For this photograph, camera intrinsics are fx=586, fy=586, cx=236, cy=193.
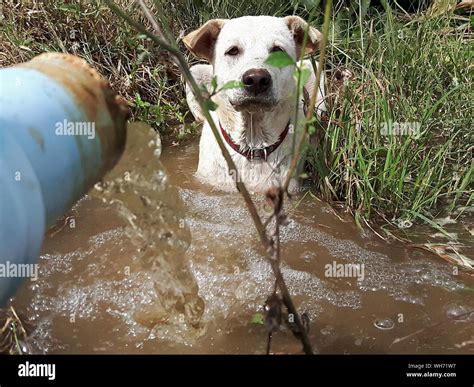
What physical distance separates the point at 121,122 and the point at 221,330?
1.26 metres

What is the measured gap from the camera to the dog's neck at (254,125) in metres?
4.06

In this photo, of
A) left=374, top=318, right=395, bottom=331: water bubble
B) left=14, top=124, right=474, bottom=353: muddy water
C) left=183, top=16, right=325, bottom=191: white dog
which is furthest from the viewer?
left=183, top=16, right=325, bottom=191: white dog

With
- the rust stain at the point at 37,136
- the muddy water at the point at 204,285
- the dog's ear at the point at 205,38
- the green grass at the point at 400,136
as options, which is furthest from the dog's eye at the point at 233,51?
the rust stain at the point at 37,136

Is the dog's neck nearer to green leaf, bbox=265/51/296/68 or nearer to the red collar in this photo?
the red collar

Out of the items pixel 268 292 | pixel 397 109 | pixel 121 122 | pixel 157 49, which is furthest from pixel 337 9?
pixel 121 122

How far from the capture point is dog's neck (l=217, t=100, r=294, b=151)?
160 inches

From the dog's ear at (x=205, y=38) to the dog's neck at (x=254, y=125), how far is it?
0.49 metres

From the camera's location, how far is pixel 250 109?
12.4 ft

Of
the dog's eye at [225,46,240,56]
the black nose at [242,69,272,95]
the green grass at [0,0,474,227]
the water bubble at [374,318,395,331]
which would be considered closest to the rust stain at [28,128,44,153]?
the water bubble at [374,318,395,331]

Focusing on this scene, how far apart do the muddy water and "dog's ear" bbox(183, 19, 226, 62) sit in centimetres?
136

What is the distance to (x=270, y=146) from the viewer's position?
415 centimetres

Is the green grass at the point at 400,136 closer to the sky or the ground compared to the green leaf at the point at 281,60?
closer to the ground

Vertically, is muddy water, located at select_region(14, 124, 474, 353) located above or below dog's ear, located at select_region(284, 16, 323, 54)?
below

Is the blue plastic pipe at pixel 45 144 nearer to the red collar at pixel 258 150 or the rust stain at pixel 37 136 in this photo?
the rust stain at pixel 37 136
